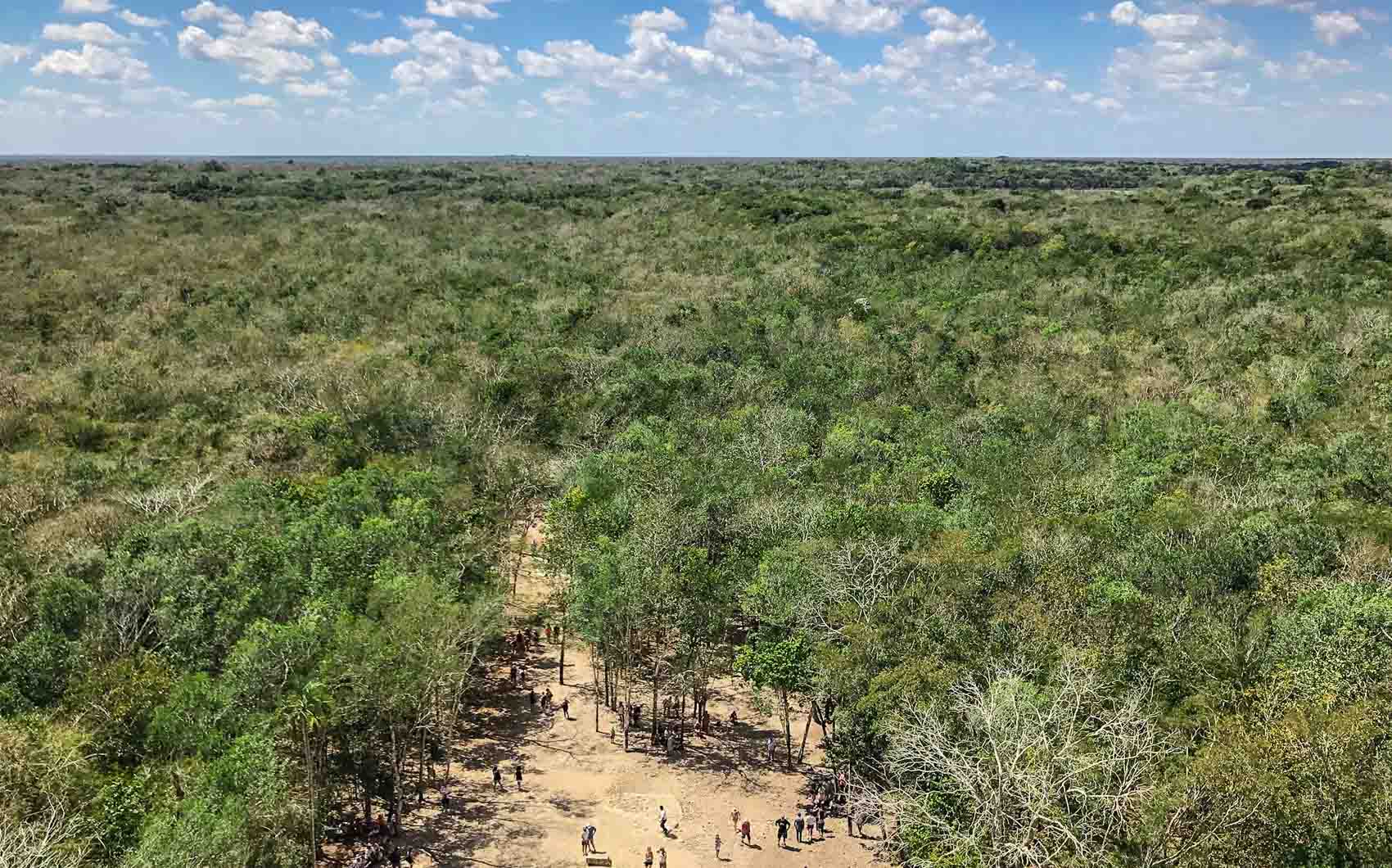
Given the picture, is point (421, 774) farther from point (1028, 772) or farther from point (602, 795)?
point (1028, 772)

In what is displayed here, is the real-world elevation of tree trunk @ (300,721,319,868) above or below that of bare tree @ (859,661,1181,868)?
below

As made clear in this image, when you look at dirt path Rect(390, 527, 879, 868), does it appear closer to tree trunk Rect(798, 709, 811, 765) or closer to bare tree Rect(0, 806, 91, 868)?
tree trunk Rect(798, 709, 811, 765)

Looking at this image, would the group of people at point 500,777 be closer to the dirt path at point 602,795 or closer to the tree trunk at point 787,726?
the dirt path at point 602,795

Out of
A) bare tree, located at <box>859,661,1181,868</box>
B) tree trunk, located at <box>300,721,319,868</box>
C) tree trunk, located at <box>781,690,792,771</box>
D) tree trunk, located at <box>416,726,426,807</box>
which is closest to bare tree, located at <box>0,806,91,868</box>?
tree trunk, located at <box>300,721,319,868</box>

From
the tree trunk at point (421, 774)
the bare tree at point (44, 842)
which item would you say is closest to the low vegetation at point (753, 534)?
the bare tree at point (44, 842)

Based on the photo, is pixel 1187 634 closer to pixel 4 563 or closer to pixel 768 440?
pixel 768 440

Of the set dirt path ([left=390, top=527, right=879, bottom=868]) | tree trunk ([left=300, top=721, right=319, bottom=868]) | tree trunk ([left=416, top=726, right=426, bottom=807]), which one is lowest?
dirt path ([left=390, top=527, right=879, bottom=868])

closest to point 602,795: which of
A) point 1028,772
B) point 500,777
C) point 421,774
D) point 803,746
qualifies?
point 500,777
